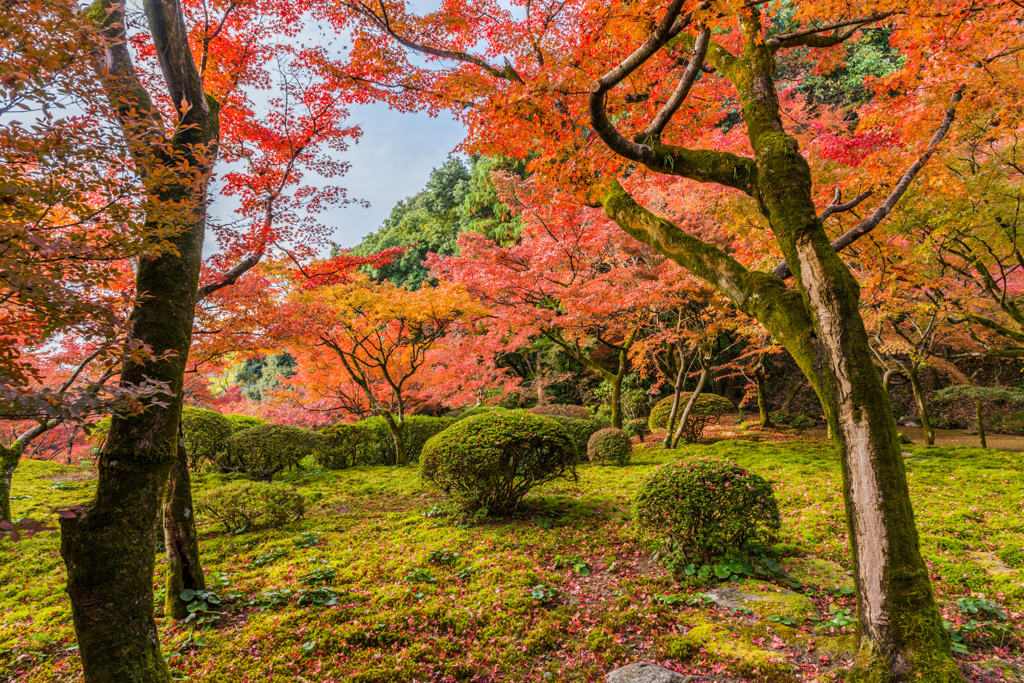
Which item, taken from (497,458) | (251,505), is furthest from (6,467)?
(497,458)

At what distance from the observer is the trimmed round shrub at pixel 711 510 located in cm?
378

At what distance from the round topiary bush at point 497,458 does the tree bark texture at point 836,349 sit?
268 centimetres

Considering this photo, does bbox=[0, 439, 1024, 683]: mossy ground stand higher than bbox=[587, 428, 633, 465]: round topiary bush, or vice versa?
bbox=[587, 428, 633, 465]: round topiary bush

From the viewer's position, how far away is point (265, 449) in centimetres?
891

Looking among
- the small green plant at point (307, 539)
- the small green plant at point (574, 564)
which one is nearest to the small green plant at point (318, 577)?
the small green plant at point (307, 539)

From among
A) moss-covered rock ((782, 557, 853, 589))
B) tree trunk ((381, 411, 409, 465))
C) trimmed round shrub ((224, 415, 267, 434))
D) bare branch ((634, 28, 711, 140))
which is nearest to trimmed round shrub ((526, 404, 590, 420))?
tree trunk ((381, 411, 409, 465))

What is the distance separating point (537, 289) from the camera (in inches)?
399

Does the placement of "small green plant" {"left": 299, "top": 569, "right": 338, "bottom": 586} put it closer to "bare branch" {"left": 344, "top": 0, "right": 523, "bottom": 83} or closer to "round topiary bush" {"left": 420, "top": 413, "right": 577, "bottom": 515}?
"round topiary bush" {"left": 420, "top": 413, "right": 577, "bottom": 515}

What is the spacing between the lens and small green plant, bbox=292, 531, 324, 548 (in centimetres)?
503

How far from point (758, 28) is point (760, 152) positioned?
1.42 metres

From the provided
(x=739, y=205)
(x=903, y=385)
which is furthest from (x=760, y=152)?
(x=903, y=385)

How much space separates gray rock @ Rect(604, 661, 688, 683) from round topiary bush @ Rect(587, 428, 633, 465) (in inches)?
242

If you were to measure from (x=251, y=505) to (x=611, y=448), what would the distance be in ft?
20.0

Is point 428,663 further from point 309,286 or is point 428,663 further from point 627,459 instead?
point 309,286
